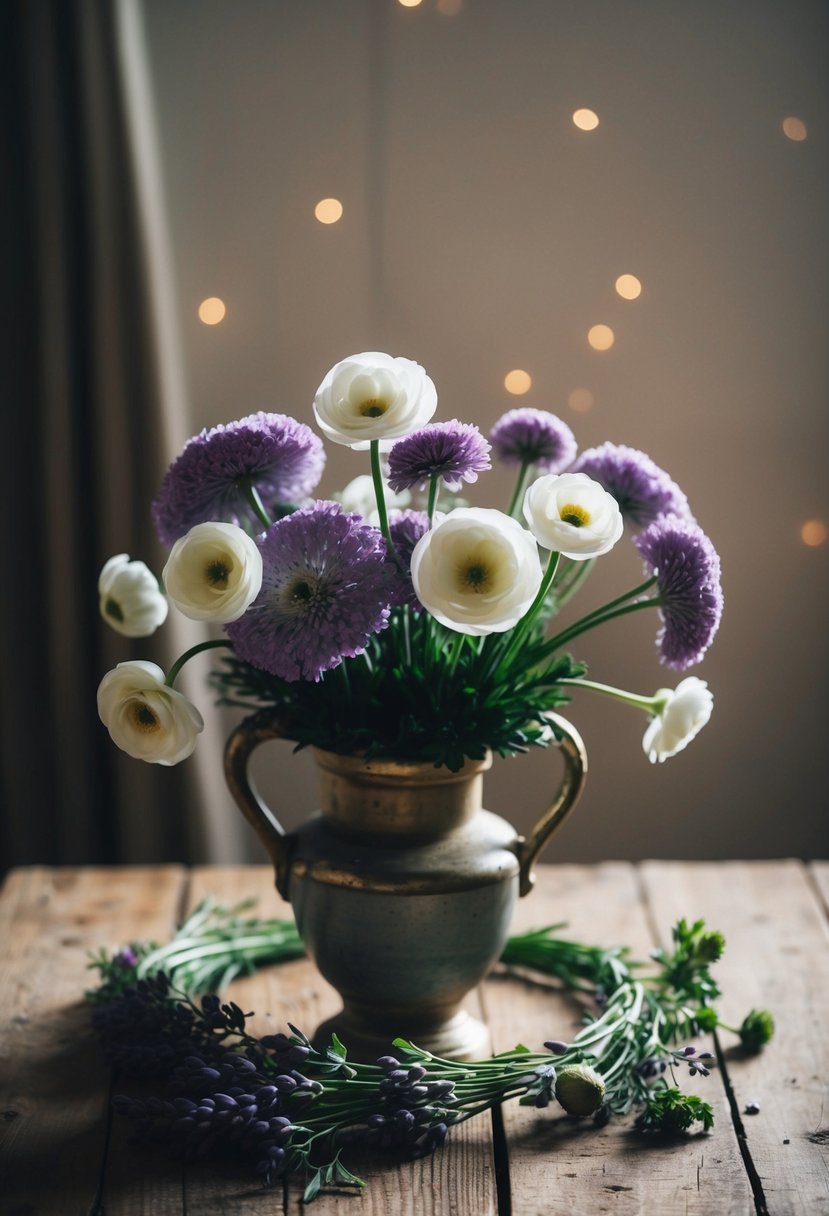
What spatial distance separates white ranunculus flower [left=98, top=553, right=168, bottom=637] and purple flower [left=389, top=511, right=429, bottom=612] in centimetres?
20

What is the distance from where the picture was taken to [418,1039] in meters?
0.95

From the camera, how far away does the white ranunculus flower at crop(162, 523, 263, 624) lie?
79cm

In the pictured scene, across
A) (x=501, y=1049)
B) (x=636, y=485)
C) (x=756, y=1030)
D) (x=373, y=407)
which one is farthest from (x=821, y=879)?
(x=373, y=407)

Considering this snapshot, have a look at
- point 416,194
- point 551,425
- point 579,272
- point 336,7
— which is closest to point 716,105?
point 579,272

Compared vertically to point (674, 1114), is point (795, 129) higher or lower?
higher

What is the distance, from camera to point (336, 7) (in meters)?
1.93

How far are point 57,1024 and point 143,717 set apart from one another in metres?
0.35

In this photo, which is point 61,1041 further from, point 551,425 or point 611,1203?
point 551,425

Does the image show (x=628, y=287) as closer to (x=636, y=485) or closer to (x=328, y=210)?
(x=328, y=210)

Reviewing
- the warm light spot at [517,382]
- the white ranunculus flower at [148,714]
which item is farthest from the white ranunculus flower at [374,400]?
the warm light spot at [517,382]

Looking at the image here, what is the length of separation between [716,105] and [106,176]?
93 cm

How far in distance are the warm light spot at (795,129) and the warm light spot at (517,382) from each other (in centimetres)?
54

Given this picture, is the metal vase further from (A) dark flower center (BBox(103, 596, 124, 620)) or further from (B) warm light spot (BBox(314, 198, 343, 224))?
(B) warm light spot (BBox(314, 198, 343, 224))

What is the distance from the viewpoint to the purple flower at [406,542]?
830mm
